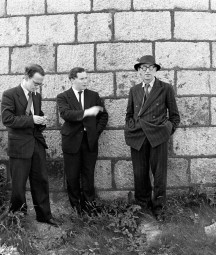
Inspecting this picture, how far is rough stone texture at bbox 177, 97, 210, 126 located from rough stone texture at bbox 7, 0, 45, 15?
7.47ft

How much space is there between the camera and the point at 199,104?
4.88 meters

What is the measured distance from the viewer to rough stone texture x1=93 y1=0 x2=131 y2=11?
4871mm

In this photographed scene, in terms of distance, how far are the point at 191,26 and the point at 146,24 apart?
0.60 metres

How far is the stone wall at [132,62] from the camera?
16.0 feet

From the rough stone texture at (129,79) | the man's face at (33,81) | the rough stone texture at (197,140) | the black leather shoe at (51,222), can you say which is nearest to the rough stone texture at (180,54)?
the rough stone texture at (129,79)

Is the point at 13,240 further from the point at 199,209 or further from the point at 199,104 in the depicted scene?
the point at 199,104

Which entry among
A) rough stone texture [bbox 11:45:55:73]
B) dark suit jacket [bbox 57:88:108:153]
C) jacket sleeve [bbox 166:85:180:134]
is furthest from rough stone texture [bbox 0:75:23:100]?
jacket sleeve [bbox 166:85:180:134]

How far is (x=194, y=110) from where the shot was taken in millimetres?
4879

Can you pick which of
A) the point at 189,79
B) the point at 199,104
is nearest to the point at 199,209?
the point at 199,104

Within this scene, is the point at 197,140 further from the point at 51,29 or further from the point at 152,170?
the point at 51,29

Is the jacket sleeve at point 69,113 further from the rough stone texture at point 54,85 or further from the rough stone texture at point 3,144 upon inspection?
the rough stone texture at point 3,144

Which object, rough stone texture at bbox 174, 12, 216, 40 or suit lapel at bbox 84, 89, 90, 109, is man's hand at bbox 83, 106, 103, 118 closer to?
suit lapel at bbox 84, 89, 90, 109

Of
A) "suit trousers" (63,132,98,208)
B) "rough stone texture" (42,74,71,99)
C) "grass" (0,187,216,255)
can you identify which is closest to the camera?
"grass" (0,187,216,255)

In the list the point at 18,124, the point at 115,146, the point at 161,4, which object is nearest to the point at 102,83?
the point at 115,146
